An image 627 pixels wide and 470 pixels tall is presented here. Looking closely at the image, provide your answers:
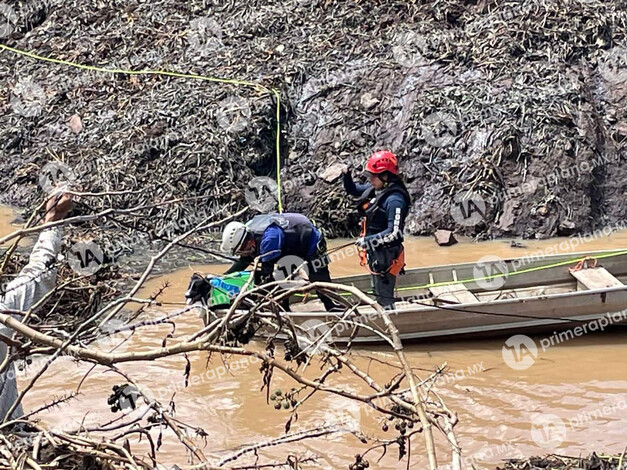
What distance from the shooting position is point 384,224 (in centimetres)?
718

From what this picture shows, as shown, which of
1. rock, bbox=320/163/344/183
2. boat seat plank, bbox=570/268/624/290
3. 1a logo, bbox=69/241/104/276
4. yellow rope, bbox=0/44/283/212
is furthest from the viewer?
yellow rope, bbox=0/44/283/212

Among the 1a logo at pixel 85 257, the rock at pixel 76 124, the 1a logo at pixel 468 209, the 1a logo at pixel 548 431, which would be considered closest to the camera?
the 1a logo at pixel 548 431

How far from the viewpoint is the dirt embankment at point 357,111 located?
11.4 m

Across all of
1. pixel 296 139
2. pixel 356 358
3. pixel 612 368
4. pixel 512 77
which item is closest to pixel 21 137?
pixel 296 139

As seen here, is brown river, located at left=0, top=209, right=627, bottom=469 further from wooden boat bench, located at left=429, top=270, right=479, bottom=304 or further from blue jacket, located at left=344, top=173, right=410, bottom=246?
blue jacket, located at left=344, top=173, right=410, bottom=246

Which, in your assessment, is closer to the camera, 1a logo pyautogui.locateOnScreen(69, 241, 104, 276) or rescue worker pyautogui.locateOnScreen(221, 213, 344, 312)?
rescue worker pyautogui.locateOnScreen(221, 213, 344, 312)

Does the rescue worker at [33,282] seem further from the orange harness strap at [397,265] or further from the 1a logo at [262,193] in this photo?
the 1a logo at [262,193]

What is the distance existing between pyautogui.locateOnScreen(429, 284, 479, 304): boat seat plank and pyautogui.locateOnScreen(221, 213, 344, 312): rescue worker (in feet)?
4.15

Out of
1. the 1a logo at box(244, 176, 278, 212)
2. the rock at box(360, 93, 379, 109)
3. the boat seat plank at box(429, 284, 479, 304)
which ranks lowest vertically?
the 1a logo at box(244, 176, 278, 212)

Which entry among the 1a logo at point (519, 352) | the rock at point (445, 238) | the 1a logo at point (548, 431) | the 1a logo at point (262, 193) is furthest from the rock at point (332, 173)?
the 1a logo at point (548, 431)

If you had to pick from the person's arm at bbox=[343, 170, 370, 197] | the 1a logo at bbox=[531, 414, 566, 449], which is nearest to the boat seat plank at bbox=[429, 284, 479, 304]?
the person's arm at bbox=[343, 170, 370, 197]

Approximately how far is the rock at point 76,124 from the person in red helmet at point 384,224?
8134mm

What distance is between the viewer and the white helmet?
6.59 m

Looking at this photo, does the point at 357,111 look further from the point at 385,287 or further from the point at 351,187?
the point at 385,287
